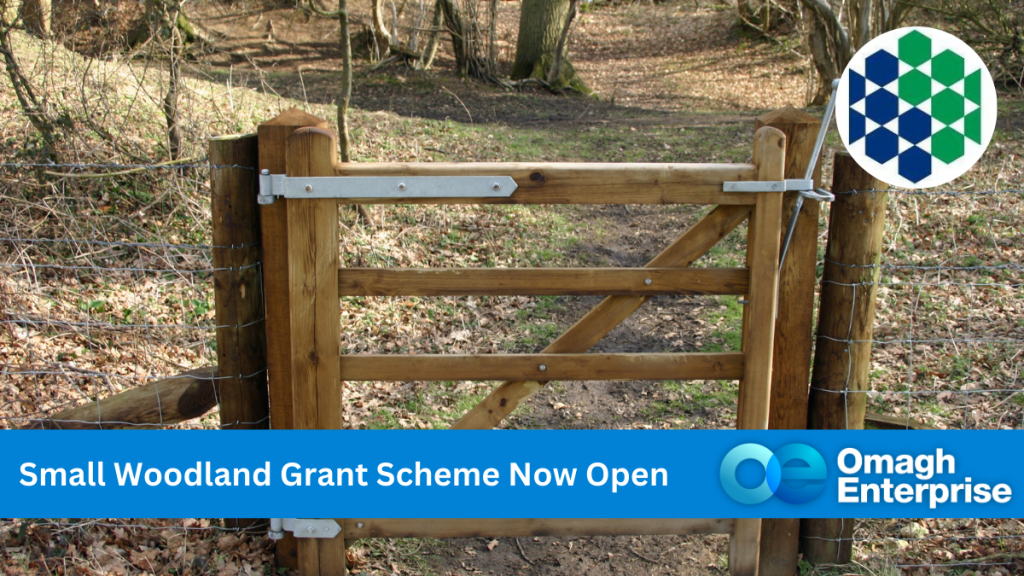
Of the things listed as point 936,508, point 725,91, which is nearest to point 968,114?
point 936,508

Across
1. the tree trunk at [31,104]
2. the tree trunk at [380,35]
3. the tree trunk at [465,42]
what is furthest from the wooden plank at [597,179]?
the tree trunk at [380,35]

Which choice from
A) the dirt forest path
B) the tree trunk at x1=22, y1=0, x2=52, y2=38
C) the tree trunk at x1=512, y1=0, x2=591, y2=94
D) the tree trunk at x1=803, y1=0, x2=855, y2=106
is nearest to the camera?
the dirt forest path

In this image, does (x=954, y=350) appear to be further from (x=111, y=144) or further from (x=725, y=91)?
(x=725, y=91)

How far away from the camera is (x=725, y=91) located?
1823 centimetres

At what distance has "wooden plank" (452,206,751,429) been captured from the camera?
3.22m

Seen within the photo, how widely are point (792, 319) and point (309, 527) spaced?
2.21 metres

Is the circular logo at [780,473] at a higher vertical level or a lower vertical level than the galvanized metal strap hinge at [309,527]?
higher

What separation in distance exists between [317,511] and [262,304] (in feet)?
3.07

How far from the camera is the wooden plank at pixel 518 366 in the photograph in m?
3.20

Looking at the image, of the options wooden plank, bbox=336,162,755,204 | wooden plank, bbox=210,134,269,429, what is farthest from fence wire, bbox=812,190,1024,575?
wooden plank, bbox=210,134,269,429

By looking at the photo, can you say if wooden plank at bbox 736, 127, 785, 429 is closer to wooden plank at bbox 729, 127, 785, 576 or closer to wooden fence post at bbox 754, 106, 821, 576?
wooden plank at bbox 729, 127, 785, 576

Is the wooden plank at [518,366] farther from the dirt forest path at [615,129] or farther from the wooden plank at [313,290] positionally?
the dirt forest path at [615,129]

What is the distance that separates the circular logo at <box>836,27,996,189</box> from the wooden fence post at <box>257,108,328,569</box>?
6.88 ft

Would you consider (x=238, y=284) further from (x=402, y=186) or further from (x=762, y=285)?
(x=762, y=285)
